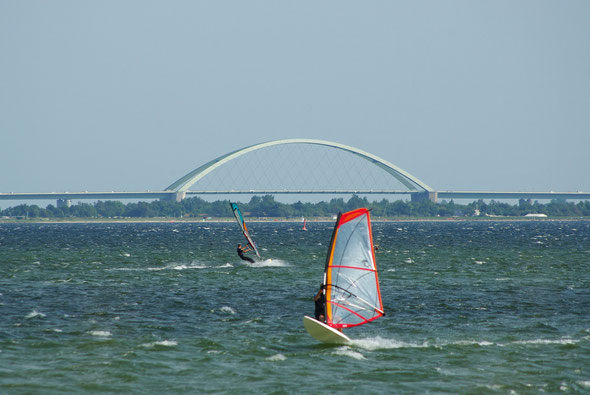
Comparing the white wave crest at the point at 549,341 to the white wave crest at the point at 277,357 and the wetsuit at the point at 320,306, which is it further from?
the white wave crest at the point at 277,357

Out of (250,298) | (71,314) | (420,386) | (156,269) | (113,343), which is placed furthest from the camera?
(156,269)

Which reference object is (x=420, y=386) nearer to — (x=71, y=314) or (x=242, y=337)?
(x=242, y=337)

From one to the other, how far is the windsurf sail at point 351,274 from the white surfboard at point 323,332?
1.96ft

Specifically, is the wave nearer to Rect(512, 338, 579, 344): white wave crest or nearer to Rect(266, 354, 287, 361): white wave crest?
Rect(512, 338, 579, 344): white wave crest

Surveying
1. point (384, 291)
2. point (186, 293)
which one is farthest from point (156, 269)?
point (384, 291)

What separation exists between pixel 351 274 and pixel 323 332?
2.03 meters

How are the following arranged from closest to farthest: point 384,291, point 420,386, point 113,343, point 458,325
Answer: point 420,386 < point 113,343 < point 458,325 < point 384,291

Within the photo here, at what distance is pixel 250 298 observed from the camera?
110 ft

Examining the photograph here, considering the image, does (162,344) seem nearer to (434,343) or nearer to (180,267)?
(434,343)

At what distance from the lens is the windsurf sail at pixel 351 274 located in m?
23.1

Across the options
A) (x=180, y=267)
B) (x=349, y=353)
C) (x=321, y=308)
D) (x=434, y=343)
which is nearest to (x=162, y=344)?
(x=321, y=308)

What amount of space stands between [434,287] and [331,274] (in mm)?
15794

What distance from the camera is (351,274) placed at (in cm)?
2367

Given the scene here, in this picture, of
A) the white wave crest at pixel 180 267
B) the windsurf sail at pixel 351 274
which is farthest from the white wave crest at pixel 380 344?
the white wave crest at pixel 180 267
